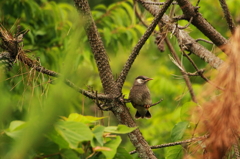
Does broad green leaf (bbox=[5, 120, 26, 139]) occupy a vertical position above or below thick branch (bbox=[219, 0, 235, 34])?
above

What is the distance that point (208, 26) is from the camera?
Result: 2.61 meters

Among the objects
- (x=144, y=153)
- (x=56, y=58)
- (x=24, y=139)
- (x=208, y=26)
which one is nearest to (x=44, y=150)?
(x=24, y=139)

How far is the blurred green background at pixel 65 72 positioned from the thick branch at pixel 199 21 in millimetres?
111

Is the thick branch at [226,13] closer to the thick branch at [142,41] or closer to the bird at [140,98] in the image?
the thick branch at [142,41]

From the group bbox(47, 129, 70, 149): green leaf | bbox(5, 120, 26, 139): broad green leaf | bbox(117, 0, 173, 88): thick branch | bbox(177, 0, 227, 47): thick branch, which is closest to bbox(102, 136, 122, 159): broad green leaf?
bbox(47, 129, 70, 149): green leaf

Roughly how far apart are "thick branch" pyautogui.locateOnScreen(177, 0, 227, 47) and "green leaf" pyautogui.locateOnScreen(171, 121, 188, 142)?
0.86 m

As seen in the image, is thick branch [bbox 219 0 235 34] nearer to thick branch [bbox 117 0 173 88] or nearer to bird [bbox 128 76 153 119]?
thick branch [bbox 117 0 173 88]

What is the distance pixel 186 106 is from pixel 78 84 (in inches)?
56.9

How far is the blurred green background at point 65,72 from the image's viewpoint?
27.0 inches

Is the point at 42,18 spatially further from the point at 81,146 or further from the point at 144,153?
the point at 81,146

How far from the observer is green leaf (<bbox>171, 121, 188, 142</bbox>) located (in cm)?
200

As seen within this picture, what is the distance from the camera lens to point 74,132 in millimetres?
1178

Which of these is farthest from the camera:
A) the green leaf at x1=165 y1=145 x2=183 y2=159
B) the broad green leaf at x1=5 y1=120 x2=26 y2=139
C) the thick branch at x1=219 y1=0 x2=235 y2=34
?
the thick branch at x1=219 y1=0 x2=235 y2=34

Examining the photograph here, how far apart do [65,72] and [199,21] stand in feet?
6.71
